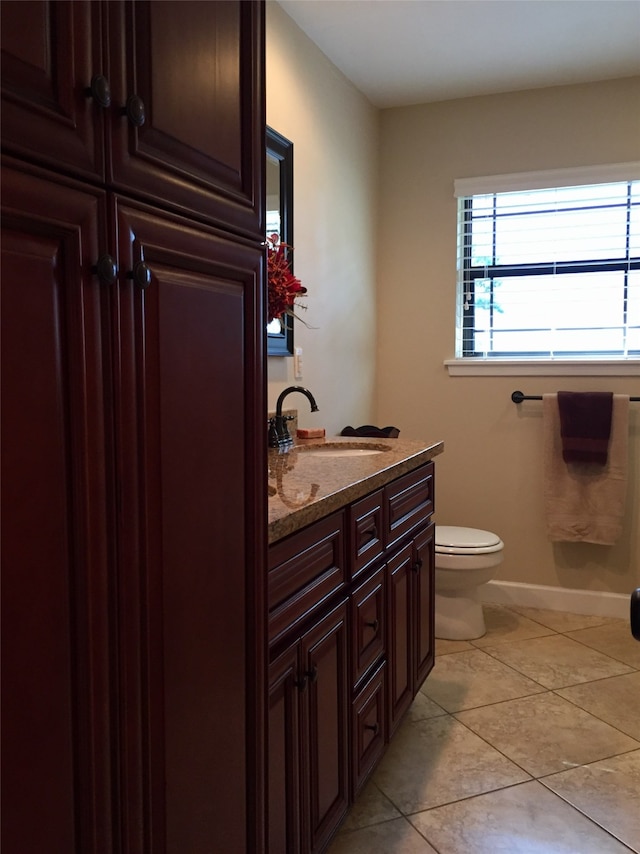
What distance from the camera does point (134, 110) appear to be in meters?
0.80

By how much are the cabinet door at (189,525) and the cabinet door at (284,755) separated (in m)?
0.17

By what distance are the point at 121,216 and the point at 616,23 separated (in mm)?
2644

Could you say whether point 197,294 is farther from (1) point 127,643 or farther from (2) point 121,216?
(1) point 127,643

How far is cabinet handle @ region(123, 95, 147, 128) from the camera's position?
79 centimetres

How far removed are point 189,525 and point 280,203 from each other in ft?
6.08

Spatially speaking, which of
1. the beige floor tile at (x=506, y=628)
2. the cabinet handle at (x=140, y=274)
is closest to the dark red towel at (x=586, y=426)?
the beige floor tile at (x=506, y=628)

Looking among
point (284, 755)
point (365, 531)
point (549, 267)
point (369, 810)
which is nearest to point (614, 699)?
point (369, 810)

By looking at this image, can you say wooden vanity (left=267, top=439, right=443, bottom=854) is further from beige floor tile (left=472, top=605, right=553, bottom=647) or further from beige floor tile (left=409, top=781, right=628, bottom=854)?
beige floor tile (left=472, top=605, right=553, bottom=647)

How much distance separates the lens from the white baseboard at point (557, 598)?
334 cm

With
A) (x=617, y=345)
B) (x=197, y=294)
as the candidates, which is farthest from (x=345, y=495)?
(x=617, y=345)

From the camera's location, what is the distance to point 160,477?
0.88m

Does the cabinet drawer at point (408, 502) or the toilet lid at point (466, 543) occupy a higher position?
the cabinet drawer at point (408, 502)

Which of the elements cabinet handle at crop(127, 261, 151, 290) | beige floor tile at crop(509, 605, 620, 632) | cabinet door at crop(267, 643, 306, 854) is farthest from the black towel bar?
cabinet handle at crop(127, 261, 151, 290)

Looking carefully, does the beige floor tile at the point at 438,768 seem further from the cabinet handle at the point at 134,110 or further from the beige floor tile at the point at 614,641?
the cabinet handle at the point at 134,110
